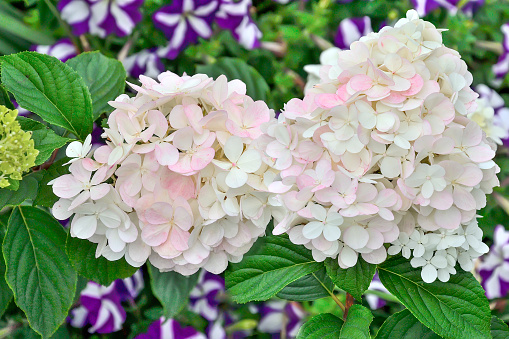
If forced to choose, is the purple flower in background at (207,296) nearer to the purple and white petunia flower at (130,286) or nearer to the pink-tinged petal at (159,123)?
the purple and white petunia flower at (130,286)

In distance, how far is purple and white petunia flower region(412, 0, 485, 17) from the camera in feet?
4.68

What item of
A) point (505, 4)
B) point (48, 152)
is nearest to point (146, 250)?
point (48, 152)

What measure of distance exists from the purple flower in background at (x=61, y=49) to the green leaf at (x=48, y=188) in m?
0.69

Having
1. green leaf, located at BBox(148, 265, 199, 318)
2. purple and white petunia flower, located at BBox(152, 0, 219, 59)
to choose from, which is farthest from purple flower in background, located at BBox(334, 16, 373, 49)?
green leaf, located at BBox(148, 265, 199, 318)

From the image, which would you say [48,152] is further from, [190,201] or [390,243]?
[390,243]

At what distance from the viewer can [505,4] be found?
167 centimetres

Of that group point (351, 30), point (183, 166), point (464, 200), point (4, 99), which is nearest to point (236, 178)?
point (183, 166)

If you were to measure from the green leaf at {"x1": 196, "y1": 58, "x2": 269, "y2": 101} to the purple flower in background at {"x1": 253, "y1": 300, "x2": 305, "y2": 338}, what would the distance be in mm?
550

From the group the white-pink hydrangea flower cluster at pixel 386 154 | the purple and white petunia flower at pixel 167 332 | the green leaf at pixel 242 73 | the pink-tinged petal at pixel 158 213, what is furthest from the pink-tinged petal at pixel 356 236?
the purple and white petunia flower at pixel 167 332

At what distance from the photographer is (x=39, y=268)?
0.78 meters

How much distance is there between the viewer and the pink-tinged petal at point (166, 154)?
64 cm

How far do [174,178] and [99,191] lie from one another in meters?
0.09

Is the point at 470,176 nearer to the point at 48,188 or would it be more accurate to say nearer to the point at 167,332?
the point at 48,188

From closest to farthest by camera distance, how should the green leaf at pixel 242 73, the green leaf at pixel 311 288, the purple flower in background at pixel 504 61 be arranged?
the green leaf at pixel 311 288
the green leaf at pixel 242 73
the purple flower in background at pixel 504 61
